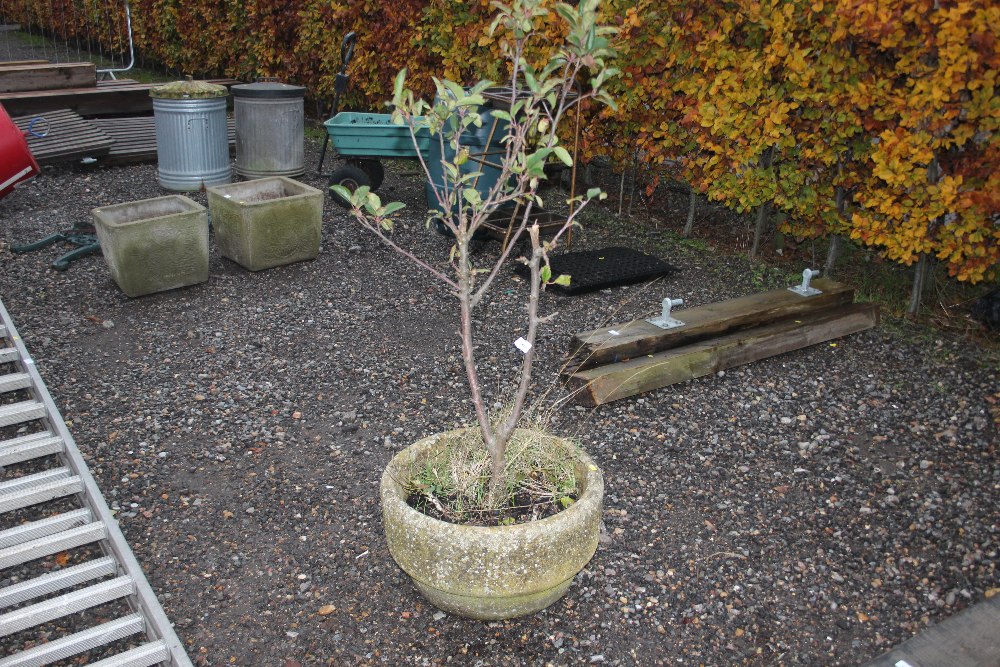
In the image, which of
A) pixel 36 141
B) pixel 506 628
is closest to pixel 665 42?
pixel 506 628

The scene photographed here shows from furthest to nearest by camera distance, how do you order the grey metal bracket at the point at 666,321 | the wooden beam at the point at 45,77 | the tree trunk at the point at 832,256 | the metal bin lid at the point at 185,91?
the wooden beam at the point at 45,77 < the metal bin lid at the point at 185,91 < the tree trunk at the point at 832,256 < the grey metal bracket at the point at 666,321

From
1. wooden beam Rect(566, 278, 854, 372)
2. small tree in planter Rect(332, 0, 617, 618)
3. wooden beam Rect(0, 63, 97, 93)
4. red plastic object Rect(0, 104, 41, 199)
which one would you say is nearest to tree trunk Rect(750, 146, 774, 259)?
wooden beam Rect(566, 278, 854, 372)

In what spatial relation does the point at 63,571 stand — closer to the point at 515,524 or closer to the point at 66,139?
the point at 515,524

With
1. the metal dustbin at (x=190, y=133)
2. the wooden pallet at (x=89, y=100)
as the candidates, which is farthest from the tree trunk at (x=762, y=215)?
the wooden pallet at (x=89, y=100)

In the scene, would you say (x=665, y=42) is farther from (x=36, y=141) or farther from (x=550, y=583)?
(x=36, y=141)

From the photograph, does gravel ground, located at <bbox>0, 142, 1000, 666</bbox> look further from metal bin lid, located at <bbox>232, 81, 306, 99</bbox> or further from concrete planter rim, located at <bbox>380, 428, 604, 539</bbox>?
metal bin lid, located at <bbox>232, 81, 306, 99</bbox>

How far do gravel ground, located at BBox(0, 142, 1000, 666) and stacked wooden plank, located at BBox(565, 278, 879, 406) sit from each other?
0.12 metres

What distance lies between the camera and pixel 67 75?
9391mm

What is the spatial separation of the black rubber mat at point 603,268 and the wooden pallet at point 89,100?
624 centimetres

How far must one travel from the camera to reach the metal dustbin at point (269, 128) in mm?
7688

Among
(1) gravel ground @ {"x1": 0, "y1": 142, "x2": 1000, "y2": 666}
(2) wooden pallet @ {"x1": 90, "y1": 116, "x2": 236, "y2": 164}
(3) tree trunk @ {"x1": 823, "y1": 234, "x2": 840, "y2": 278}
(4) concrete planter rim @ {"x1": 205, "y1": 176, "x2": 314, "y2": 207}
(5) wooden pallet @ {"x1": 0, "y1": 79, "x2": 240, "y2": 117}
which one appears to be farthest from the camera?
(5) wooden pallet @ {"x1": 0, "y1": 79, "x2": 240, "y2": 117}

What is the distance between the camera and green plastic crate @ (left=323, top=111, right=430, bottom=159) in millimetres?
7039

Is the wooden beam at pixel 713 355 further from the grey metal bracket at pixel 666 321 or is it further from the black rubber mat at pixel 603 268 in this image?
the black rubber mat at pixel 603 268

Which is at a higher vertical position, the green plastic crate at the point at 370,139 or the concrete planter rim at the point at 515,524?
the green plastic crate at the point at 370,139
